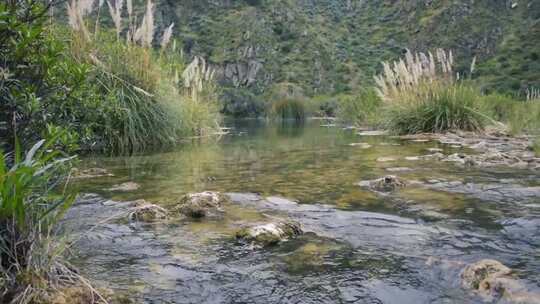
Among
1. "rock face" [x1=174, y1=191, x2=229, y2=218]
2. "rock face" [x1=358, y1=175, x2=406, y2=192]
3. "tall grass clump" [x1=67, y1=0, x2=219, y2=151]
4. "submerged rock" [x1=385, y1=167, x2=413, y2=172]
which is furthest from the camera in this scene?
"tall grass clump" [x1=67, y1=0, x2=219, y2=151]

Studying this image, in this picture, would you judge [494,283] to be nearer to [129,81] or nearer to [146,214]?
[146,214]

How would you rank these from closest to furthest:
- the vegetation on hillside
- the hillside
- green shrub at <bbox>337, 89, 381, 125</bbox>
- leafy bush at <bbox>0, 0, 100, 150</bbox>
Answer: leafy bush at <bbox>0, 0, 100, 150</bbox>
the vegetation on hillside
green shrub at <bbox>337, 89, 381, 125</bbox>
the hillside

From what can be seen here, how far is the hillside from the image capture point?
4144 cm

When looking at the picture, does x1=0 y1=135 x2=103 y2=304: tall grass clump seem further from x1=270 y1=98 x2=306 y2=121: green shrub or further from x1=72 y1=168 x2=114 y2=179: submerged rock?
x1=270 y1=98 x2=306 y2=121: green shrub

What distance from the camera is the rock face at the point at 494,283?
7.41 feet

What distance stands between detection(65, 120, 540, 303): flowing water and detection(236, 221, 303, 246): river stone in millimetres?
88

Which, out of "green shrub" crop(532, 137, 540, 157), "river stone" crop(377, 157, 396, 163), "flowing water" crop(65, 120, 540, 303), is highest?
"green shrub" crop(532, 137, 540, 157)

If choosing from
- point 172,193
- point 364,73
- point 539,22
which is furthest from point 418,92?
point 364,73

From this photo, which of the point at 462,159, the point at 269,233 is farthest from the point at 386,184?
the point at 462,159

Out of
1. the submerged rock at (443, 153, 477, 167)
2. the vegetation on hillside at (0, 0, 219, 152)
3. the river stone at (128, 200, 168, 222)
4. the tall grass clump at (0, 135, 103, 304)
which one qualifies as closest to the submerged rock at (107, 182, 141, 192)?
the vegetation on hillside at (0, 0, 219, 152)

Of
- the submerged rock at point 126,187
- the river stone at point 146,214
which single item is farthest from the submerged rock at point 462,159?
the river stone at point 146,214

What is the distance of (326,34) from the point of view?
181 feet

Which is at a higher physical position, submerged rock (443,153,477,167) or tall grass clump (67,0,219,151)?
tall grass clump (67,0,219,151)

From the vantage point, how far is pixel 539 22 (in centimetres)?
3575
